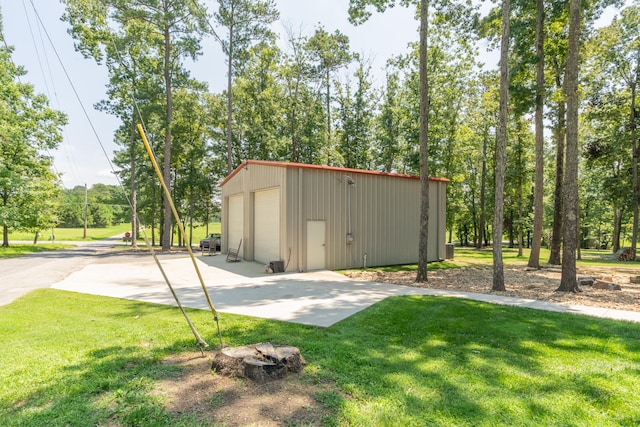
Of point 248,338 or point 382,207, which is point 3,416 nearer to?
point 248,338

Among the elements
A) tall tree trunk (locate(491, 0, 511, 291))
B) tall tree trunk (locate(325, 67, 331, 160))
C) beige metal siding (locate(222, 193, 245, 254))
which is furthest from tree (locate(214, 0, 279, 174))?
tall tree trunk (locate(491, 0, 511, 291))

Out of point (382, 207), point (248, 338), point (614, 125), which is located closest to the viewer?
point (248, 338)

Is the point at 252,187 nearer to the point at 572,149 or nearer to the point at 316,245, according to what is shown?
the point at 316,245

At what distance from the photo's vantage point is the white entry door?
11.0 meters

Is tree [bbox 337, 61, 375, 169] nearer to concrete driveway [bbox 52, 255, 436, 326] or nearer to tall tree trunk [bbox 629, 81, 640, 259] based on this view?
tall tree trunk [bbox 629, 81, 640, 259]

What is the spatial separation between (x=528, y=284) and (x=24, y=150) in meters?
24.7

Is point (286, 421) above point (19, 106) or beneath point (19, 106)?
beneath

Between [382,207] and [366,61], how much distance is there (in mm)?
15014

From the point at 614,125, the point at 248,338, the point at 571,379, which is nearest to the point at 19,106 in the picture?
the point at 248,338

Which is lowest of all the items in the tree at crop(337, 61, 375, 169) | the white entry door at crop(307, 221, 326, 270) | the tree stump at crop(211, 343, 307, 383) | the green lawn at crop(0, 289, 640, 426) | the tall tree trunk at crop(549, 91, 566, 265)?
the green lawn at crop(0, 289, 640, 426)

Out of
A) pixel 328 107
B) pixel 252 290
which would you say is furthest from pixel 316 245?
pixel 328 107

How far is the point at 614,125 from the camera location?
17.8 meters

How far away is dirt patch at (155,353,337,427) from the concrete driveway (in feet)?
6.76

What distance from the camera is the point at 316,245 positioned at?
11133 mm
